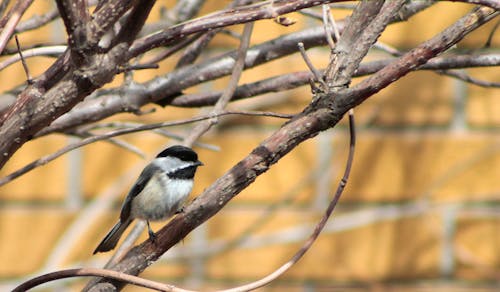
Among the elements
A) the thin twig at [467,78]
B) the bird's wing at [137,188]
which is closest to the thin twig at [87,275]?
the thin twig at [467,78]

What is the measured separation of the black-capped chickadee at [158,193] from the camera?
172 cm

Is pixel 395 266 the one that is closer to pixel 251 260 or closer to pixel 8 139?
pixel 251 260

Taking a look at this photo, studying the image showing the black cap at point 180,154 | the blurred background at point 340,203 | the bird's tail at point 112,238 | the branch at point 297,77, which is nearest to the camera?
the branch at point 297,77

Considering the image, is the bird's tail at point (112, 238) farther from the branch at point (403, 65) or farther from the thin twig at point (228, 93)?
the branch at point (403, 65)

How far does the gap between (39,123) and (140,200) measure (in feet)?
3.20

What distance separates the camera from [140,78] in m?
2.11

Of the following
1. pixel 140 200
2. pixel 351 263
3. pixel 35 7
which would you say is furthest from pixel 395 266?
pixel 35 7

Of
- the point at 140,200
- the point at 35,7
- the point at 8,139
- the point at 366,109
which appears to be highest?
the point at 35,7

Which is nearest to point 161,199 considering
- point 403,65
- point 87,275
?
point 87,275

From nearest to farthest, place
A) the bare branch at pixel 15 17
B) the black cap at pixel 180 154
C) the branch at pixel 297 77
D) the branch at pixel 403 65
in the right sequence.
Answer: the bare branch at pixel 15 17
the branch at pixel 403 65
the branch at pixel 297 77
the black cap at pixel 180 154

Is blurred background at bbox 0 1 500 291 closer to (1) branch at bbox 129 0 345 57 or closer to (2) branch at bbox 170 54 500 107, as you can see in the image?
(2) branch at bbox 170 54 500 107

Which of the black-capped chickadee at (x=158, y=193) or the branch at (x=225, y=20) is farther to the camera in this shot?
the black-capped chickadee at (x=158, y=193)

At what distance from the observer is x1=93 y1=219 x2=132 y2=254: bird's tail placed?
1.69m

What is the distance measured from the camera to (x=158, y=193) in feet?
5.81
